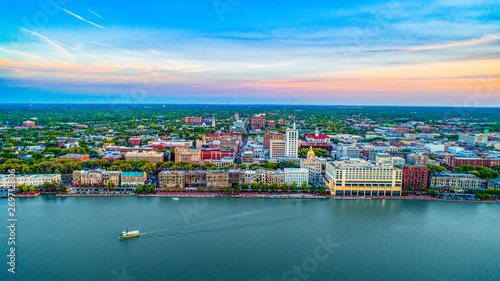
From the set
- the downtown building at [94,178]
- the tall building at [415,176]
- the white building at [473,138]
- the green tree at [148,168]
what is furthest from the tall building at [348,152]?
the downtown building at [94,178]

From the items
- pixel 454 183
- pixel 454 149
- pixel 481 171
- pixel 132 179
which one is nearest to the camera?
pixel 454 183

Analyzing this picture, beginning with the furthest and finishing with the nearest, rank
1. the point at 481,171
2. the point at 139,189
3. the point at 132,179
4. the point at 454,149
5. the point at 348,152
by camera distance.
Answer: the point at 454,149, the point at 348,152, the point at 481,171, the point at 132,179, the point at 139,189

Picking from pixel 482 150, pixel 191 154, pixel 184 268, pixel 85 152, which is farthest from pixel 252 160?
pixel 482 150

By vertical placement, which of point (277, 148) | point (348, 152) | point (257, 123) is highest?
point (257, 123)

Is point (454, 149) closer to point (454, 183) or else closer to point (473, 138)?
point (473, 138)

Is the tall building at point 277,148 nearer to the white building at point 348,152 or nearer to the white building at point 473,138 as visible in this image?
the white building at point 348,152

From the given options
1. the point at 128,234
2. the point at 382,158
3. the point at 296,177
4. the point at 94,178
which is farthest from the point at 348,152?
the point at 128,234
